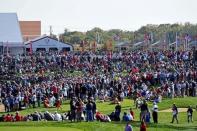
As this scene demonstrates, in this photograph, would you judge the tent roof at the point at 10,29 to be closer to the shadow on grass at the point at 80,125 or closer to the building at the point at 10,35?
the building at the point at 10,35

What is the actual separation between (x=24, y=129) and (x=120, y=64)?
Result: 39402 mm

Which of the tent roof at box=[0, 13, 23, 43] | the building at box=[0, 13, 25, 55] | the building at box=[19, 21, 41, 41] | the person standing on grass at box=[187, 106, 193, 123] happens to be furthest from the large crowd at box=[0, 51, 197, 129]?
the building at box=[19, 21, 41, 41]

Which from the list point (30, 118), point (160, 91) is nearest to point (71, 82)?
point (160, 91)

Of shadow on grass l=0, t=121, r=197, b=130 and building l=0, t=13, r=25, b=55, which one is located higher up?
building l=0, t=13, r=25, b=55

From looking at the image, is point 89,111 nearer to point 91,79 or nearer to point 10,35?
point 91,79

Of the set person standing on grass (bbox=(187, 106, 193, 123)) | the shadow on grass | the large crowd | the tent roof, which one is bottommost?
the shadow on grass

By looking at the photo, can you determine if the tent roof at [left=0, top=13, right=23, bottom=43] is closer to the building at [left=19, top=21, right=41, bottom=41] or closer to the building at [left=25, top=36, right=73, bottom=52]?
the building at [left=25, top=36, right=73, bottom=52]

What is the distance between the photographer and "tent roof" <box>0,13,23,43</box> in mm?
92375

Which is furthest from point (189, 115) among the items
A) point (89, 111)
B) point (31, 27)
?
point (31, 27)

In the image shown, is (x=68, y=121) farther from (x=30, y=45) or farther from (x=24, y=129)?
(x=30, y=45)

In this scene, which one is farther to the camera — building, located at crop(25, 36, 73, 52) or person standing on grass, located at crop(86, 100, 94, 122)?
building, located at crop(25, 36, 73, 52)

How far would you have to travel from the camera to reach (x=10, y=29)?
9519 centimetres

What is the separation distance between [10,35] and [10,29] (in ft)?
6.43

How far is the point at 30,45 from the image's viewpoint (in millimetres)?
88625
